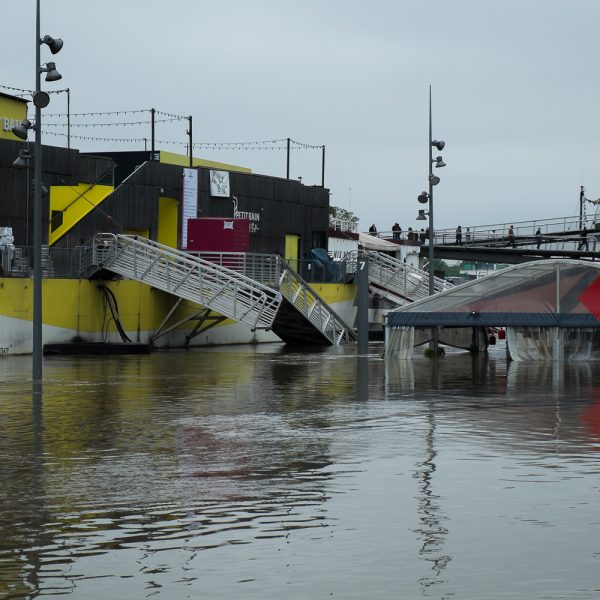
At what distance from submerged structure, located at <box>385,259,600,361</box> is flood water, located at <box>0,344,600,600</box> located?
40.9 feet

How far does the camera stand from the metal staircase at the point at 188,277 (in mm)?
45312

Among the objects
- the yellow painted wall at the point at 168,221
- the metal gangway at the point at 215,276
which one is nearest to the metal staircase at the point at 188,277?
the metal gangway at the point at 215,276

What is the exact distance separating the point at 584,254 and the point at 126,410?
46.6m

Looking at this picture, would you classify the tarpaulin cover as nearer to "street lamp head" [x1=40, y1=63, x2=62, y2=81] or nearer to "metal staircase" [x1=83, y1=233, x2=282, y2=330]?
"metal staircase" [x1=83, y1=233, x2=282, y2=330]

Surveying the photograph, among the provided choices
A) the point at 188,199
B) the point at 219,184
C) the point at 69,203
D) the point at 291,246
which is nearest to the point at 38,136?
the point at 69,203

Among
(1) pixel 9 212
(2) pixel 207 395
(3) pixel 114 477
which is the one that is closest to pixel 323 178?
(1) pixel 9 212

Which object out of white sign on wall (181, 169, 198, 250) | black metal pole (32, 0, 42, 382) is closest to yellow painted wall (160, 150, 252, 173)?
white sign on wall (181, 169, 198, 250)

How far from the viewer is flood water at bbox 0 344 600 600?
9.66 m

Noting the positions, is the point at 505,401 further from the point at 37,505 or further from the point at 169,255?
the point at 169,255

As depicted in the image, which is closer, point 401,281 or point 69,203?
point 69,203

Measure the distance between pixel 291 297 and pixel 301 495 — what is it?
3769 centimetres

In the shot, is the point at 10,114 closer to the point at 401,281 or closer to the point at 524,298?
the point at 401,281

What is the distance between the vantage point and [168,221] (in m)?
57.7

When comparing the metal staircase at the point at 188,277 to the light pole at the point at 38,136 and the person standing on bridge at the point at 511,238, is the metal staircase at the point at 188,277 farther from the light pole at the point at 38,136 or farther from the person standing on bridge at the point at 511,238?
the person standing on bridge at the point at 511,238
